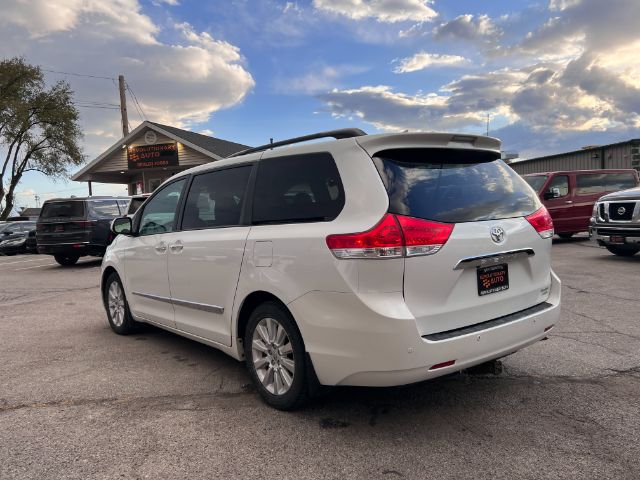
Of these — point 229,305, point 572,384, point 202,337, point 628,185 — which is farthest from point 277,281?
point 628,185

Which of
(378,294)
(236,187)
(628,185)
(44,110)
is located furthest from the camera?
(44,110)

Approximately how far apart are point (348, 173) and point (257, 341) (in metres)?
1.36

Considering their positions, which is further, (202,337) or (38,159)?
(38,159)

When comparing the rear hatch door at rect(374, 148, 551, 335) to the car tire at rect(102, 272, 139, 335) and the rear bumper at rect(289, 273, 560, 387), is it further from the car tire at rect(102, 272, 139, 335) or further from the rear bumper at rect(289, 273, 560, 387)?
the car tire at rect(102, 272, 139, 335)

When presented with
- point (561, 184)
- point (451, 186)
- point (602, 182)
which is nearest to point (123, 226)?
point (451, 186)

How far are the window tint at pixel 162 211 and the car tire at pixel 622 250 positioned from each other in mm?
8844

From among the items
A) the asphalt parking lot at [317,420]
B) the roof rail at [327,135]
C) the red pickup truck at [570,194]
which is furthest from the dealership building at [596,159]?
the roof rail at [327,135]

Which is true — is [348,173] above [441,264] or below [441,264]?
above

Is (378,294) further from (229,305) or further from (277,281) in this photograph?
(229,305)

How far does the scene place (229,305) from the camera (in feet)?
12.2

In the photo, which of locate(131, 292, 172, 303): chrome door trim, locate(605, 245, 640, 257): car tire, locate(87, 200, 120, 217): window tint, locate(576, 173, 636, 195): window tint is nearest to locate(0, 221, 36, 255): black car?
locate(87, 200, 120, 217): window tint

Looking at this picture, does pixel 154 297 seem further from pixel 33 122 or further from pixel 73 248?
pixel 33 122

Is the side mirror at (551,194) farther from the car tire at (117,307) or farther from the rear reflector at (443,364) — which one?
the rear reflector at (443,364)

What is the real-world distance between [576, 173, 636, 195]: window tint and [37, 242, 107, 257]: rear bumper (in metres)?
12.7
